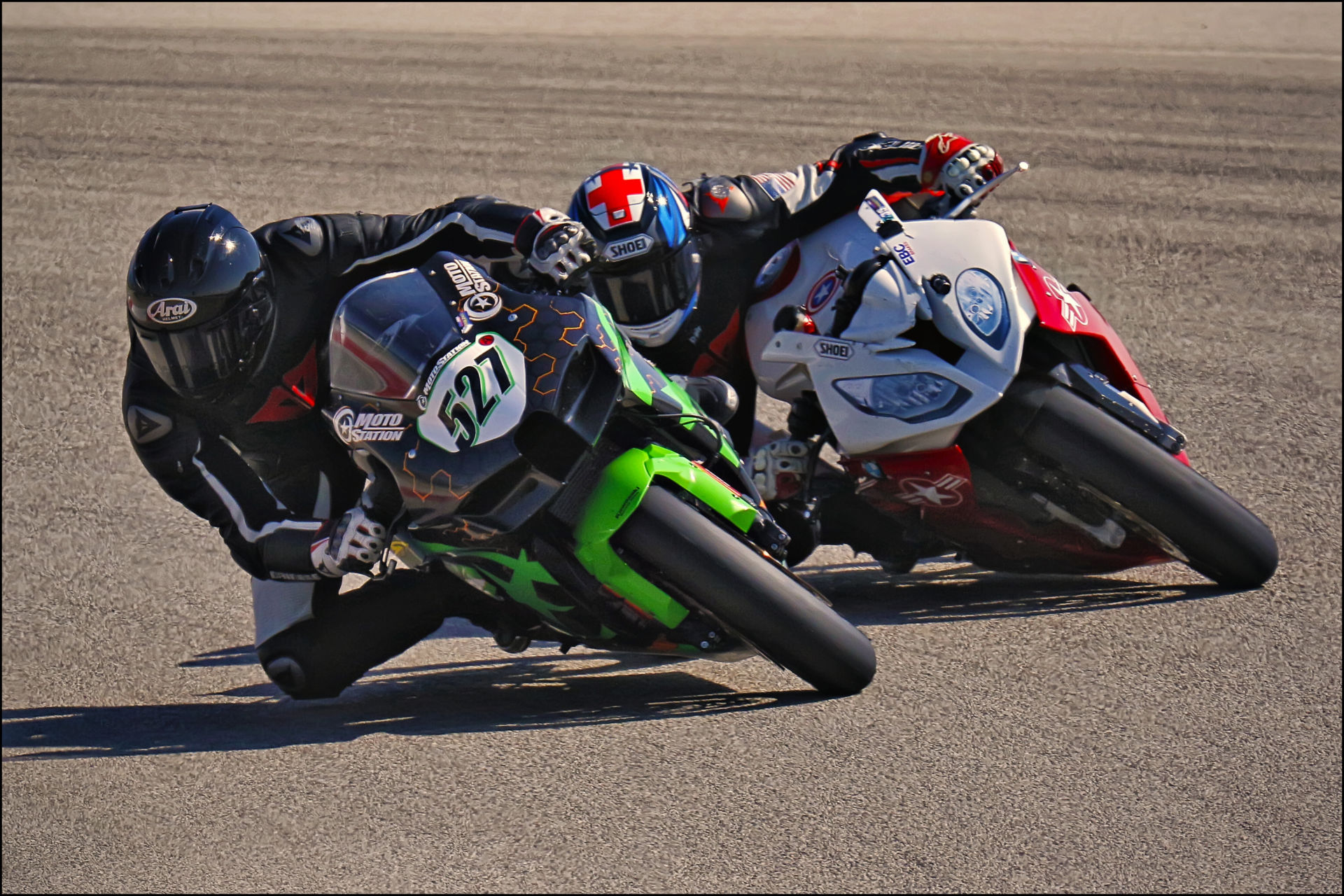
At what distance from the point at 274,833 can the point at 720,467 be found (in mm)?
1657

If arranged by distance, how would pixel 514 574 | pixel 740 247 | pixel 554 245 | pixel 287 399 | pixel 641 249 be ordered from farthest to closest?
pixel 740 247 → pixel 641 249 → pixel 287 399 → pixel 554 245 → pixel 514 574

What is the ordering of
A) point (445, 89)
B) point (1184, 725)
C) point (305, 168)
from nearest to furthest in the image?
1. point (1184, 725)
2. point (305, 168)
3. point (445, 89)

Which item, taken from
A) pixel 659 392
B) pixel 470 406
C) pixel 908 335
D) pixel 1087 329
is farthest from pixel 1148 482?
pixel 470 406

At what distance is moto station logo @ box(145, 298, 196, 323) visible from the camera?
4520 millimetres

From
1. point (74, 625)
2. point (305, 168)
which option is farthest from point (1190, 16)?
point (74, 625)

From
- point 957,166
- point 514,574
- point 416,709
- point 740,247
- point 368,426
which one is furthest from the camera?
point 957,166

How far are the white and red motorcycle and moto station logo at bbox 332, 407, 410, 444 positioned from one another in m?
1.63

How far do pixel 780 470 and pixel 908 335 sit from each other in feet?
2.21

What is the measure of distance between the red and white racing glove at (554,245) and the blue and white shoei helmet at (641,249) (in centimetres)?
42

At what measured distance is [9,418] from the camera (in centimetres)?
833

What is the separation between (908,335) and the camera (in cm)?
521

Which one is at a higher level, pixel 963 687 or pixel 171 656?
pixel 963 687

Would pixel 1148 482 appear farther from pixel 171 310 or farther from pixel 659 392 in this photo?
pixel 171 310

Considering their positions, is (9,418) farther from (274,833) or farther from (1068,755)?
(1068,755)
